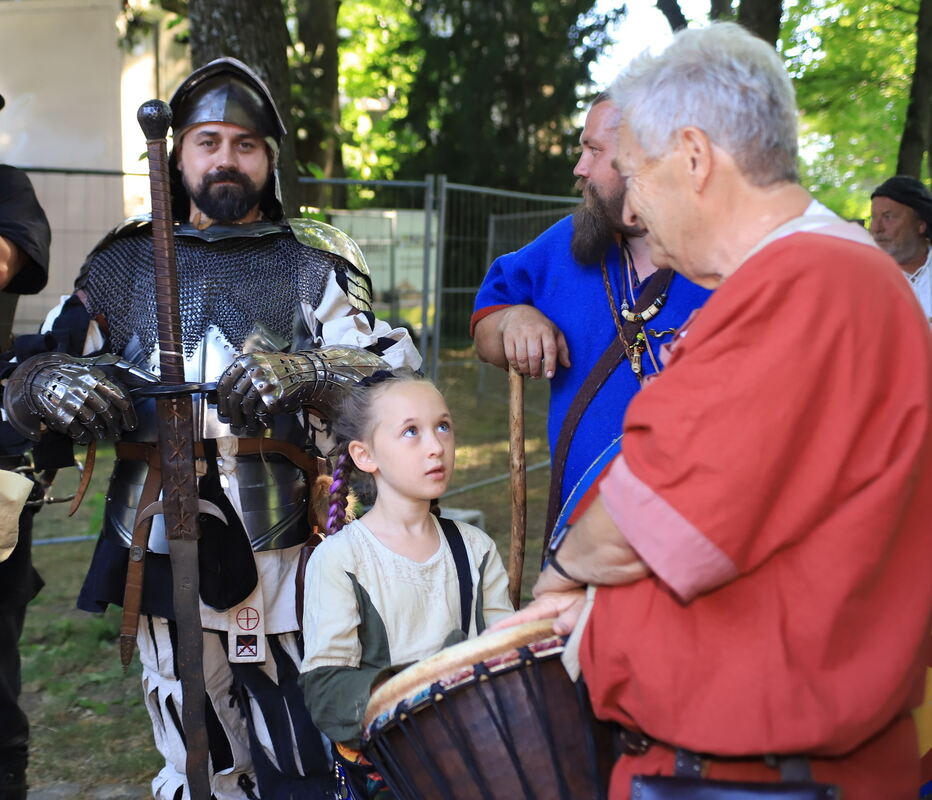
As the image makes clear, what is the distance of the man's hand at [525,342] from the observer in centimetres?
255

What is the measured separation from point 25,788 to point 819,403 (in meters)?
2.71

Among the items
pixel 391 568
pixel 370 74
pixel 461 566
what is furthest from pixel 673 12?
pixel 370 74

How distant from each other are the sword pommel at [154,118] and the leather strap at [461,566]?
3.77ft

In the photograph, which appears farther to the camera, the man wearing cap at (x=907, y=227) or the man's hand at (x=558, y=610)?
the man wearing cap at (x=907, y=227)

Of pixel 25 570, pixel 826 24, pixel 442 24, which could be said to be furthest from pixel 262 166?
pixel 442 24

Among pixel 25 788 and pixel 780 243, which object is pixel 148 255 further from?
pixel 780 243

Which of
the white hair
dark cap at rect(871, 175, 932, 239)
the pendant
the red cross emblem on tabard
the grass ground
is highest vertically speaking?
the white hair

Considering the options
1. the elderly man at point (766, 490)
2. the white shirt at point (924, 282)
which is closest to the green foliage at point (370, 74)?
the white shirt at point (924, 282)

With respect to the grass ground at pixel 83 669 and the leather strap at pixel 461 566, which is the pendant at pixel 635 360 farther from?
the grass ground at pixel 83 669

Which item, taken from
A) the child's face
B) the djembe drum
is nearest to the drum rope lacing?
the djembe drum

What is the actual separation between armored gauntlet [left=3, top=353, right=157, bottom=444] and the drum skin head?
4.06 ft

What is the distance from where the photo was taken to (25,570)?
3.08m

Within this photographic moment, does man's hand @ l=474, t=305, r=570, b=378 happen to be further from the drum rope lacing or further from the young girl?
the drum rope lacing

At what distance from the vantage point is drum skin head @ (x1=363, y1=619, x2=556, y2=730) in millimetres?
1690
